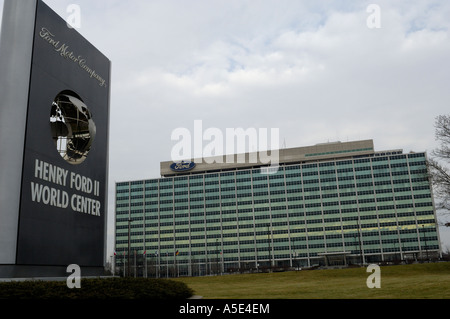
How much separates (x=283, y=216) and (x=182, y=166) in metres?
42.6

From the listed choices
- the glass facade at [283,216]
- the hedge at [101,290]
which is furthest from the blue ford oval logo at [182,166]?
the hedge at [101,290]

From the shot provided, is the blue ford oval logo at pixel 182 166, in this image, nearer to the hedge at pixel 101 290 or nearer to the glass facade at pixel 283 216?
the glass facade at pixel 283 216

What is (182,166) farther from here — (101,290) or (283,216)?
(101,290)

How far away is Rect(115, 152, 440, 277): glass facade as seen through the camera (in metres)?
139

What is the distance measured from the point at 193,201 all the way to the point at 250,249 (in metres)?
27.7

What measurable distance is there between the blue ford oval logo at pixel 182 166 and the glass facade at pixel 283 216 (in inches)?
133

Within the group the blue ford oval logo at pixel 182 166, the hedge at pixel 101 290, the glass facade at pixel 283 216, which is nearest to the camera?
the hedge at pixel 101 290

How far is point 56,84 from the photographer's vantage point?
23031 mm

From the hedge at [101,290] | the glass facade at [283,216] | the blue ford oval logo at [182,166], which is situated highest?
the blue ford oval logo at [182,166]

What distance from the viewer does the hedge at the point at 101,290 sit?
15.9m

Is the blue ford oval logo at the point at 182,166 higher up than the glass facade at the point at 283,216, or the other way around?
the blue ford oval logo at the point at 182,166

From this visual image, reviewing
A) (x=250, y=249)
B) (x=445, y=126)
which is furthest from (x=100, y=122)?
(x=250, y=249)

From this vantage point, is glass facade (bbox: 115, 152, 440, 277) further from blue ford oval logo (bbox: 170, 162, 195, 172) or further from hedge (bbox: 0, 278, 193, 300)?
hedge (bbox: 0, 278, 193, 300)
